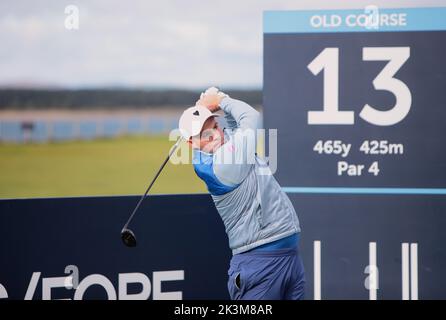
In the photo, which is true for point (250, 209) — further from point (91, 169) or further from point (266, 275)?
point (91, 169)

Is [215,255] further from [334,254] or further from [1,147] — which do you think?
[1,147]

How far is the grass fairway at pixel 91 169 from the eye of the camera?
346 cm

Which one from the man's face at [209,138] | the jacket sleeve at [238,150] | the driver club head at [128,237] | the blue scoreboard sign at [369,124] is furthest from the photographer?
the blue scoreboard sign at [369,124]

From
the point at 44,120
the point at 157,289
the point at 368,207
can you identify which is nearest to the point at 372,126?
the point at 368,207

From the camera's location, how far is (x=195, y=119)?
319 centimetres

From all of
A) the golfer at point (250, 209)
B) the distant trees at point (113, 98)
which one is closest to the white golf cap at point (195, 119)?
the golfer at point (250, 209)

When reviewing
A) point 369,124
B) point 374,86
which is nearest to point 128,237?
point 369,124

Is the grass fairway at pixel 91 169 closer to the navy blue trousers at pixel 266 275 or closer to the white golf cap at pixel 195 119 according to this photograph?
the white golf cap at pixel 195 119

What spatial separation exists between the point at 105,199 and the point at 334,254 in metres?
1.27

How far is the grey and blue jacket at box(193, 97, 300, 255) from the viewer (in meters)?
3.08

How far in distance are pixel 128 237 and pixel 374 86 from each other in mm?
1513

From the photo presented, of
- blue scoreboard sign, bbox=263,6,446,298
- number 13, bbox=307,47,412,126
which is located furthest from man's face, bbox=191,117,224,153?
number 13, bbox=307,47,412,126

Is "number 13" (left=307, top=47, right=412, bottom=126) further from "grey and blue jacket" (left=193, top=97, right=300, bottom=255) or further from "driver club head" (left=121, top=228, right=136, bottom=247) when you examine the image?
"driver club head" (left=121, top=228, right=136, bottom=247)

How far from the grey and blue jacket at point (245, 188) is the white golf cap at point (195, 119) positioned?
9 cm
